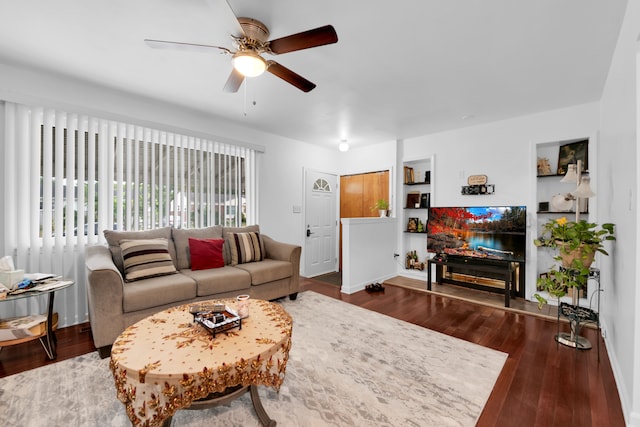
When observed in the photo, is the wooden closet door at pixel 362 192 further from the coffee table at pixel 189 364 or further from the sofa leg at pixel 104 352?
the sofa leg at pixel 104 352

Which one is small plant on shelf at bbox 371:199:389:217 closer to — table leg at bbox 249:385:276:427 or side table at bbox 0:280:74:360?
table leg at bbox 249:385:276:427

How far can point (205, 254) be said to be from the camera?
316 centimetres

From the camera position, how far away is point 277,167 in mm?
4582

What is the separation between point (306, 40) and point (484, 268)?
3.50 meters

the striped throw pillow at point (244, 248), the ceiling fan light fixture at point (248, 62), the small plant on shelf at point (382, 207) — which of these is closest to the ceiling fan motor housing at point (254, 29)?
the ceiling fan light fixture at point (248, 62)

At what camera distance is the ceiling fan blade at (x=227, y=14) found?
1.40 metres

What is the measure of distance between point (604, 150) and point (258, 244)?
13.0 feet

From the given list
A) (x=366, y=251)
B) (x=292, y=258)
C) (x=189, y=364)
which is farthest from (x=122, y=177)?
(x=366, y=251)

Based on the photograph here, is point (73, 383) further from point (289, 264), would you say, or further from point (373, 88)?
point (373, 88)

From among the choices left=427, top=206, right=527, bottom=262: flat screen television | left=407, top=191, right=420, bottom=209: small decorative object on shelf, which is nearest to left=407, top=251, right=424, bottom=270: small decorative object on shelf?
left=427, top=206, right=527, bottom=262: flat screen television

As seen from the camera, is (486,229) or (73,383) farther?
(486,229)

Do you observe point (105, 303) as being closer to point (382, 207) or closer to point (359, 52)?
point (359, 52)

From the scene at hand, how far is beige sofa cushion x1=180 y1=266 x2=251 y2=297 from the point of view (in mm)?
2717

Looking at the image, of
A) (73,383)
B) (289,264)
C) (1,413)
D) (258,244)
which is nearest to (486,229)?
(289,264)
